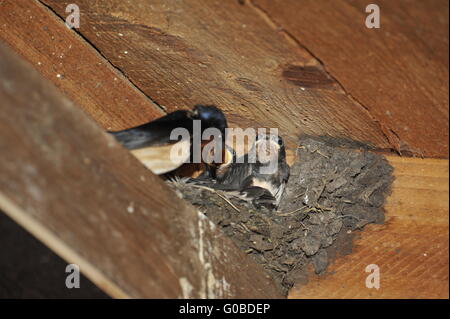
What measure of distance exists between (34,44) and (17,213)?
899 millimetres

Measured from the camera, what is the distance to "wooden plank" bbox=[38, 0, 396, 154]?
1.29 m

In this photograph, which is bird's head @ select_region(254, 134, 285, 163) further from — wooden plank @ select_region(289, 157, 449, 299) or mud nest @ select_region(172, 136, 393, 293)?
wooden plank @ select_region(289, 157, 449, 299)

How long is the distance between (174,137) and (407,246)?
2.43ft

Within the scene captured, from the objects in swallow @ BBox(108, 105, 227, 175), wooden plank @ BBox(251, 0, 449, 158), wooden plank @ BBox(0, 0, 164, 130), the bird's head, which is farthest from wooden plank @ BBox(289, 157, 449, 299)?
wooden plank @ BBox(0, 0, 164, 130)

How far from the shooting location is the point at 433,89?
114cm

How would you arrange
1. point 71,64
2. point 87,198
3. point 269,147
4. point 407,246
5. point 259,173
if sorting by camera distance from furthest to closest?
1. point 259,173
2. point 269,147
3. point 71,64
4. point 407,246
5. point 87,198

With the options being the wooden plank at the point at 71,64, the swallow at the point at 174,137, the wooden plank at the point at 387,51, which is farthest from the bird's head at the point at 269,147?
the wooden plank at the point at 387,51

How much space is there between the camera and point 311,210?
185 cm

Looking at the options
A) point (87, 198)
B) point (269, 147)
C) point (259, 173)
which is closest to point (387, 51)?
point (87, 198)

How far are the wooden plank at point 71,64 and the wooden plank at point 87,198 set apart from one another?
25.3 inches

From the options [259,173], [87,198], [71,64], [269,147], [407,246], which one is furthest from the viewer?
[259,173]

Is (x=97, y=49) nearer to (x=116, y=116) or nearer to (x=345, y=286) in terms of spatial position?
(x=116, y=116)

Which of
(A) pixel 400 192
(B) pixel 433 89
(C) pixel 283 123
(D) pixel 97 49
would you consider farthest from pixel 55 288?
(B) pixel 433 89

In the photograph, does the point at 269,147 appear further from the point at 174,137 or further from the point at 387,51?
the point at 387,51
